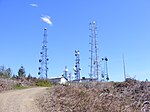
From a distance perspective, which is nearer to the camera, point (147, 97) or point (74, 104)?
point (74, 104)

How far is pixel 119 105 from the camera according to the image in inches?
526

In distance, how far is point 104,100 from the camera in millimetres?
14414

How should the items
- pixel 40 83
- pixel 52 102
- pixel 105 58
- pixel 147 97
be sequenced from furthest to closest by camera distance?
pixel 105 58 → pixel 40 83 → pixel 147 97 → pixel 52 102

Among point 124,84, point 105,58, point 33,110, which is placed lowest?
point 33,110

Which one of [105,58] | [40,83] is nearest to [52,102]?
[40,83]

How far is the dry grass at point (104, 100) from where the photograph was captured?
12.9 meters

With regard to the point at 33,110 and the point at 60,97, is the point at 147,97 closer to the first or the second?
the point at 60,97

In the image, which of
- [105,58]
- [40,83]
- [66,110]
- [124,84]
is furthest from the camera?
[105,58]

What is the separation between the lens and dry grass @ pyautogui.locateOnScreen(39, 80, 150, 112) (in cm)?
1293

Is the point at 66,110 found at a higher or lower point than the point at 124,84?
lower

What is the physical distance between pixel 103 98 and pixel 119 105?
5.86ft

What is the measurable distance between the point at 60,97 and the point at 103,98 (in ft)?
6.60

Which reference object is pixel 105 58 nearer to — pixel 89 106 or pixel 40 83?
pixel 40 83

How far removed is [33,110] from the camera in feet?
43.6
